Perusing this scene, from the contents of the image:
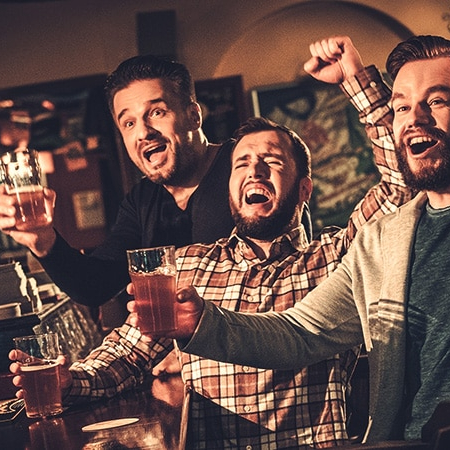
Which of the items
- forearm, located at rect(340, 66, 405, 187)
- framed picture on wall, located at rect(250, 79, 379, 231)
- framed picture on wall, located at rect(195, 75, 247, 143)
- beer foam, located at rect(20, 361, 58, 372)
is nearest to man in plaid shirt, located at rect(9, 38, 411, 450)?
forearm, located at rect(340, 66, 405, 187)

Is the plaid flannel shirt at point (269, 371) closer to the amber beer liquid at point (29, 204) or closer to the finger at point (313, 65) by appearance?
the finger at point (313, 65)

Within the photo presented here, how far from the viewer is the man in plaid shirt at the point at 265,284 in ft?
7.55

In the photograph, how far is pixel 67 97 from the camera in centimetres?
596

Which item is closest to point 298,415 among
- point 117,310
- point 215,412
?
point 215,412

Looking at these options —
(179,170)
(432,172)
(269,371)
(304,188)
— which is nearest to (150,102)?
(179,170)

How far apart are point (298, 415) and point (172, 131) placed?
0.94 meters

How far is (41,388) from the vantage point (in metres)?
2.16

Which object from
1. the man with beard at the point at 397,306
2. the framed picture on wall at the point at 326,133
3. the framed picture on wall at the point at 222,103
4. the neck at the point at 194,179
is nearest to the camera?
the man with beard at the point at 397,306

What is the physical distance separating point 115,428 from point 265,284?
613 millimetres

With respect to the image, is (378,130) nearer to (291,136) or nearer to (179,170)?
(291,136)

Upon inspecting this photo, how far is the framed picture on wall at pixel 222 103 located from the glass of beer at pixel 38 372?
→ 3.51 m

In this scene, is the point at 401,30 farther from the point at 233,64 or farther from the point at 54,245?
the point at 54,245

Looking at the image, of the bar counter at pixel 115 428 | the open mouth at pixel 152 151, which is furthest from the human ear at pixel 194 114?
the bar counter at pixel 115 428

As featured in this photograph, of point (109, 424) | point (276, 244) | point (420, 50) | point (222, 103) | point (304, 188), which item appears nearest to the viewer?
point (109, 424)
